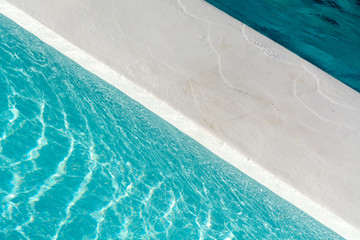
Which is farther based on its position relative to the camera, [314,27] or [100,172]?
[314,27]

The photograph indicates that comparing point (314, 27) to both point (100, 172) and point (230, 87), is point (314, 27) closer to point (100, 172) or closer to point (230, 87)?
point (230, 87)

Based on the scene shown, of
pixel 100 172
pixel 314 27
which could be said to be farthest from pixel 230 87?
pixel 100 172

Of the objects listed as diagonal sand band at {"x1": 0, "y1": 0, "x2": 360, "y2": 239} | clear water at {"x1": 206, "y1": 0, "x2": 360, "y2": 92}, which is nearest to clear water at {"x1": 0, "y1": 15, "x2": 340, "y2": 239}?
diagonal sand band at {"x1": 0, "y1": 0, "x2": 360, "y2": 239}

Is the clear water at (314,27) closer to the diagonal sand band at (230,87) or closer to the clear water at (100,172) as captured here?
Answer: the diagonal sand band at (230,87)

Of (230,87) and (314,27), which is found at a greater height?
(314,27)

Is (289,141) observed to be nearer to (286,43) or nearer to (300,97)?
(300,97)

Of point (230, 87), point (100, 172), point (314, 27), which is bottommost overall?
point (100, 172)

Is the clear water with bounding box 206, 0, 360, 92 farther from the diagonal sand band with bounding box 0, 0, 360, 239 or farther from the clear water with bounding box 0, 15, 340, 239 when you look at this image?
the clear water with bounding box 0, 15, 340, 239
